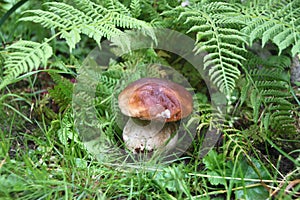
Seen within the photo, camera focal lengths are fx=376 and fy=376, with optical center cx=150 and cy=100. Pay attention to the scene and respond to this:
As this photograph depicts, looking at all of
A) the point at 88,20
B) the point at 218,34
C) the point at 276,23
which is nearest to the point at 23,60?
the point at 88,20

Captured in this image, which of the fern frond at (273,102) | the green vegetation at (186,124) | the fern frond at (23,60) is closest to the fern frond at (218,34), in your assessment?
the green vegetation at (186,124)

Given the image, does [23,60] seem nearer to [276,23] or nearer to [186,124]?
[186,124]

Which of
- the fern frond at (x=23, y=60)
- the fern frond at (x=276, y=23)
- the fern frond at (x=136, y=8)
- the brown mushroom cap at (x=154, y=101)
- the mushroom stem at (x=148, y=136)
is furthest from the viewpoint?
the fern frond at (x=136, y=8)

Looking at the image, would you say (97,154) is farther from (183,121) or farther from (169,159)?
(183,121)

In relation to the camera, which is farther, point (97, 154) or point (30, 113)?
point (30, 113)

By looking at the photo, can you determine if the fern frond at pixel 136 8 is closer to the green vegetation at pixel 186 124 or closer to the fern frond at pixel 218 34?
the green vegetation at pixel 186 124

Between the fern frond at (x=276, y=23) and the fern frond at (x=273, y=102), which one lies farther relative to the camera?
the fern frond at (x=273, y=102)

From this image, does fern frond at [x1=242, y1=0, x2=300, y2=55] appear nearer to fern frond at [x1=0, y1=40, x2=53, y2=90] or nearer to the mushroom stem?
the mushroom stem

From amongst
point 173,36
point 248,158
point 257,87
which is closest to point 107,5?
point 173,36
